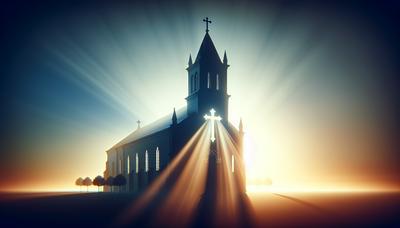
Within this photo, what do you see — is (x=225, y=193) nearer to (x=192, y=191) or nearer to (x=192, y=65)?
(x=192, y=191)

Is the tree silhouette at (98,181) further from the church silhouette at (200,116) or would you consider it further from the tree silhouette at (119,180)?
the church silhouette at (200,116)

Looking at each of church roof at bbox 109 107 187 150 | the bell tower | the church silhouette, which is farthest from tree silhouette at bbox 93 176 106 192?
the bell tower

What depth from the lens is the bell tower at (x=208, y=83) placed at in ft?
150

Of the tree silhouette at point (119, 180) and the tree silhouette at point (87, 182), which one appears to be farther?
the tree silhouette at point (87, 182)

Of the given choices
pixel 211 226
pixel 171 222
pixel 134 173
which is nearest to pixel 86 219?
pixel 171 222

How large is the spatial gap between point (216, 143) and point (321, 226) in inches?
1191

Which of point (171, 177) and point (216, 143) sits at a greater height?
point (216, 143)

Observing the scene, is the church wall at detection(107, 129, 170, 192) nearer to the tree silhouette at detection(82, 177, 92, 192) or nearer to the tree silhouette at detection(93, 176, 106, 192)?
the tree silhouette at detection(93, 176, 106, 192)

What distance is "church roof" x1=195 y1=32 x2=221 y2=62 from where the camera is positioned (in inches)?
1827

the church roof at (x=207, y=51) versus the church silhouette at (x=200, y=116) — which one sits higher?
the church roof at (x=207, y=51)

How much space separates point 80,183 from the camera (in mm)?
80812

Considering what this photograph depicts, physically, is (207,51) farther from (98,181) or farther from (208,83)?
(98,181)

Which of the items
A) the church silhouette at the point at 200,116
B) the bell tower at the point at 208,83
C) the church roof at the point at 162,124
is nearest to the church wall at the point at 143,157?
the church silhouette at the point at 200,116

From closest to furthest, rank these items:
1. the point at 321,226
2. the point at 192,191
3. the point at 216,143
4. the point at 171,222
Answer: the point at 321,226, the point at 171,222, the point at 192,191, the point at 216,143
